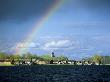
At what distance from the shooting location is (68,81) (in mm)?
99125

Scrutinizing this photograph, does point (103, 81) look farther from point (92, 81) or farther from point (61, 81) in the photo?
point (61, 81)

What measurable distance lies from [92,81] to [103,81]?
3.12 m

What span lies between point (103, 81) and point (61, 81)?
12.0 metres

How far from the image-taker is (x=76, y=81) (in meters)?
99.3

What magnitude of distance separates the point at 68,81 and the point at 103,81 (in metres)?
9.99

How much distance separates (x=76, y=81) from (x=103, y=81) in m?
7.72

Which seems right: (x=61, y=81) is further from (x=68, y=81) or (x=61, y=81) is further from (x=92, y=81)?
(x=92, y=81)

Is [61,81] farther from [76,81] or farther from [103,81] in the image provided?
[103,81]

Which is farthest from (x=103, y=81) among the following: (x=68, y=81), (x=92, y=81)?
(x=68, y=81)

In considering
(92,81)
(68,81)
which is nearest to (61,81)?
(68,81)

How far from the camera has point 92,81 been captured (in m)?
98.6

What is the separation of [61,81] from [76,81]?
14.3ft

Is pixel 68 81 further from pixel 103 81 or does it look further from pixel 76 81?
pixel 103 81

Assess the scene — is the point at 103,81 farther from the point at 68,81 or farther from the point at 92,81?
the point at 68,81
